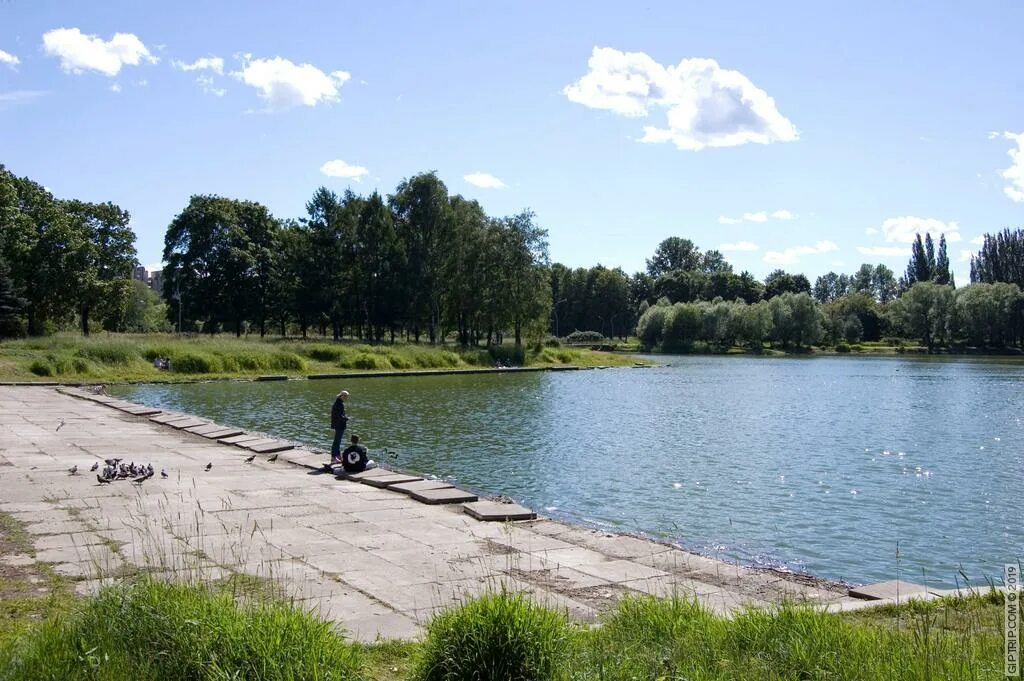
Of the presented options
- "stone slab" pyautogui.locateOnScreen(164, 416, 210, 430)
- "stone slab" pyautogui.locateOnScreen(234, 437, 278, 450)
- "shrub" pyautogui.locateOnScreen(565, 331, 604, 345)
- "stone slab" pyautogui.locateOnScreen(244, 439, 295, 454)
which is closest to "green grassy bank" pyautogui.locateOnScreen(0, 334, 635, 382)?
"stone slab" pyautogui.locateOnScreen(164, 416, 210, 430)

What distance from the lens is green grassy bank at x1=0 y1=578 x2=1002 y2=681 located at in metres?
4.65

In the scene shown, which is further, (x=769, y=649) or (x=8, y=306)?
(x=8, y=306)

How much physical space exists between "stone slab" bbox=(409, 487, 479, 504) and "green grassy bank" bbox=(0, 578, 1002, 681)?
21.6ft

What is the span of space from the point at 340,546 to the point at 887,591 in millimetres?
5678

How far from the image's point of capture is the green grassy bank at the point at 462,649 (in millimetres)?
4652

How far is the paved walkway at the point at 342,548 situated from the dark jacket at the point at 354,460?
1.25 feet

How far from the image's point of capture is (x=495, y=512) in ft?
37.3

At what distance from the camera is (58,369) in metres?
41.4

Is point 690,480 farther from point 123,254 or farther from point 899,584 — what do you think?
point 123,254

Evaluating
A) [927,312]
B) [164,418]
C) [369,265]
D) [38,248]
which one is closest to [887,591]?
[164,418]

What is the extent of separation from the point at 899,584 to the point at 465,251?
60937mm

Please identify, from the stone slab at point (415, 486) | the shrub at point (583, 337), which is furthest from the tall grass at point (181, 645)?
the shrub at point (583, 337)

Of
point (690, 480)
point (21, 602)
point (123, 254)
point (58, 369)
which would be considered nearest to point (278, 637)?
point (21, 602)

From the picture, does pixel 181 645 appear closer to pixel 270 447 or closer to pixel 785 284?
pixel 270 447
